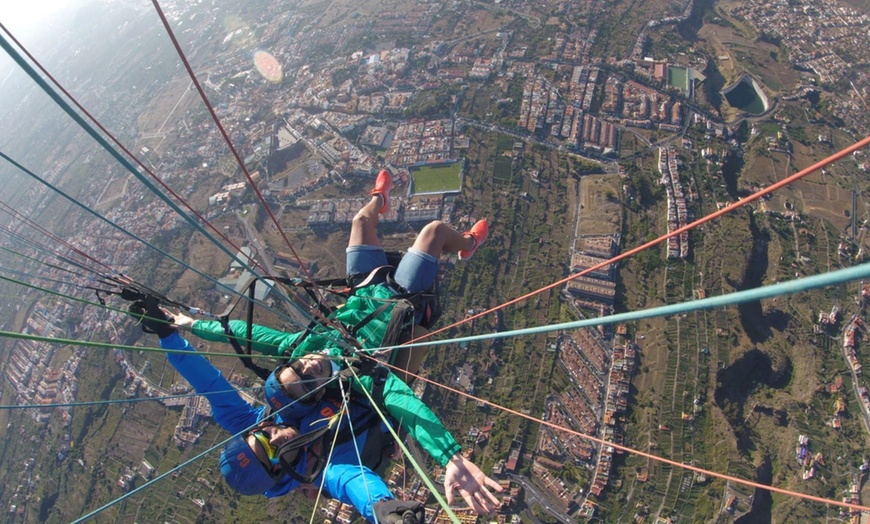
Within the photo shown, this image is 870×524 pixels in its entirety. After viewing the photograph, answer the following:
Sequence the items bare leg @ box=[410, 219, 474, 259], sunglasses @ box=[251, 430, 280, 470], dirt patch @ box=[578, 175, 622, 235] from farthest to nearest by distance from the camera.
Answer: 1. dirt patch @ box=[578, 175, 622, 235]
2. bare leg @ box=[410, 219, 474, 259]
3. sunglasses @ box=[251, 430, 280, 470]

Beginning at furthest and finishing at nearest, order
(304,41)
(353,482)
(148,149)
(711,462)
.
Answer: (304,41)
(148,149)
(711,462)
(353,482)

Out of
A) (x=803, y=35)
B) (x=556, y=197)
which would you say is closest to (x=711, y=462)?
(x=556, y=197)

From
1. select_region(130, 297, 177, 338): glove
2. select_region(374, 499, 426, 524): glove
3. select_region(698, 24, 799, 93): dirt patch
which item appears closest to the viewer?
select_region(374, 499, 426, 524): glove

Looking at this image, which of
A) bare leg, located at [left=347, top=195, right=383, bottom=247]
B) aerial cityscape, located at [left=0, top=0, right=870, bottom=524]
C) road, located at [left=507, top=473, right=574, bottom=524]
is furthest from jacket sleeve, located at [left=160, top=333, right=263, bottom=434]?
road, located at [left=507, top=473, right=574, bottom=524]

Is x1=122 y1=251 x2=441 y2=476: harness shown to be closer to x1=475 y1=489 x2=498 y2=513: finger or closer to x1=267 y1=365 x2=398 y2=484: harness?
x1=267 y1=365 x2=398 y2=484: harness

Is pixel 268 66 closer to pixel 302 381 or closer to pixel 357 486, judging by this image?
pixel 302 381

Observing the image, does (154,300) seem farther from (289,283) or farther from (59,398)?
(59,398)
